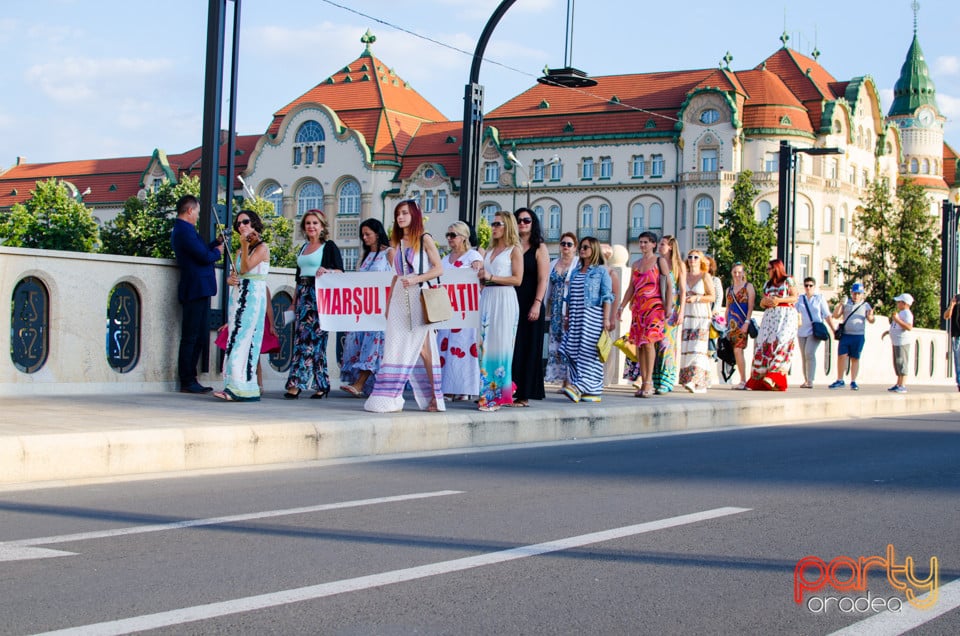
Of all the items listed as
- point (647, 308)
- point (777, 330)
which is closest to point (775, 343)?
point (777, 330)

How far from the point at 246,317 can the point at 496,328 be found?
8.06ft

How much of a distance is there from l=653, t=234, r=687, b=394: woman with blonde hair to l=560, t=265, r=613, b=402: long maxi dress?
5.49 ft

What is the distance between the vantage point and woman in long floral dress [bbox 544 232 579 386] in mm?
14570

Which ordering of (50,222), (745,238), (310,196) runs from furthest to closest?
(310,196)
(50,222)
(745,238)

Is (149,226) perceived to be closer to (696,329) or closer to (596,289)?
(696,329)

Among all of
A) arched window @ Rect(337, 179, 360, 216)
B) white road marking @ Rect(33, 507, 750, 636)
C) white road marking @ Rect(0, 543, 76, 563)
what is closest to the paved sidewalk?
white road marking @ Rect(0, 543, 76, 563)

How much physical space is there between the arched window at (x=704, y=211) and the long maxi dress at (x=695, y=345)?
74828 mm

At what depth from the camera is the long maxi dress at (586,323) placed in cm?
1402

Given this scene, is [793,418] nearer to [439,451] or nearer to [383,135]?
[439,451]

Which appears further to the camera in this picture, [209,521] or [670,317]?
[670,317]

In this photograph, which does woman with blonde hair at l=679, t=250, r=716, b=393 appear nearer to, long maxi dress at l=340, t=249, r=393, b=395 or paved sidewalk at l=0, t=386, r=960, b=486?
paved sidewalk at l=0, t=386, r=960, b=486

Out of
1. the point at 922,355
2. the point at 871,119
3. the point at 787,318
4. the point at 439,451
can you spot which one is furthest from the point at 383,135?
the point at 439,451

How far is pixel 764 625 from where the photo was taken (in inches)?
181

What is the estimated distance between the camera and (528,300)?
12.8m
